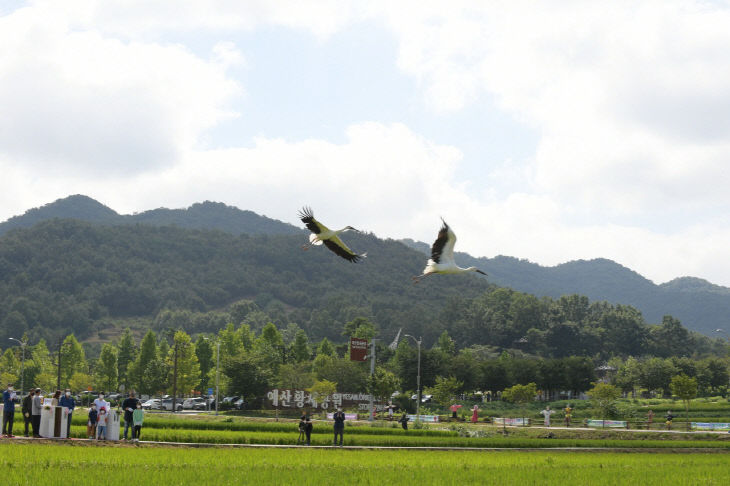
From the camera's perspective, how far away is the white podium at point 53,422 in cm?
2911

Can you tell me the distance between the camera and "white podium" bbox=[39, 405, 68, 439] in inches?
1146

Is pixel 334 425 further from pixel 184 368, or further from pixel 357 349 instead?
pixel 184 368

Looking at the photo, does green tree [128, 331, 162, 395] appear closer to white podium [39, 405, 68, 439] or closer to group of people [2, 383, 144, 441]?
group of people [2, 383, 144, 441]

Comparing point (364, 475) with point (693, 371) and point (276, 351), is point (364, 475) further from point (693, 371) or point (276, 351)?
point (693, 371)

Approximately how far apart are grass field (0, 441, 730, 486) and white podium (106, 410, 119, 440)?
259cm

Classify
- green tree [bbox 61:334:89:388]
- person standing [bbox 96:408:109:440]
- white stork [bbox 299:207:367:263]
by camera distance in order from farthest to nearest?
green tree [bbox 61:334:89:388], person standing [bbox 96:408:109:440], white stork [bbox 299:207:367:263]

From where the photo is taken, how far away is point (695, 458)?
34969 mm

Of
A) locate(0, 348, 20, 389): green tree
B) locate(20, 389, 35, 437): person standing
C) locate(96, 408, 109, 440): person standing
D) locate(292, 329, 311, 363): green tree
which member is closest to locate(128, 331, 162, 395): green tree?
locate(292, 329, 311, 363): green tree

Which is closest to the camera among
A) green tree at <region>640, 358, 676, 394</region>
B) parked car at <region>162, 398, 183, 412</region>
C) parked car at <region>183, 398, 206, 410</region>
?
parked car at <region>162, 398, 183, 412</region>

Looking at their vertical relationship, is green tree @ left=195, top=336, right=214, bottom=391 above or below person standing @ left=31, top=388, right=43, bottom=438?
above

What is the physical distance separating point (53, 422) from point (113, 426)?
221 cm

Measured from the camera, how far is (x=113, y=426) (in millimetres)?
30312

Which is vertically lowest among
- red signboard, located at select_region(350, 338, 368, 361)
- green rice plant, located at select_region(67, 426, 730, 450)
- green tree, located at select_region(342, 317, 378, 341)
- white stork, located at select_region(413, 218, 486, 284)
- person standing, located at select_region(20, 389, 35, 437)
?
green rice plant, located at select_region(67, 426, 730, 450)

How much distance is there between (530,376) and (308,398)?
4715cm
